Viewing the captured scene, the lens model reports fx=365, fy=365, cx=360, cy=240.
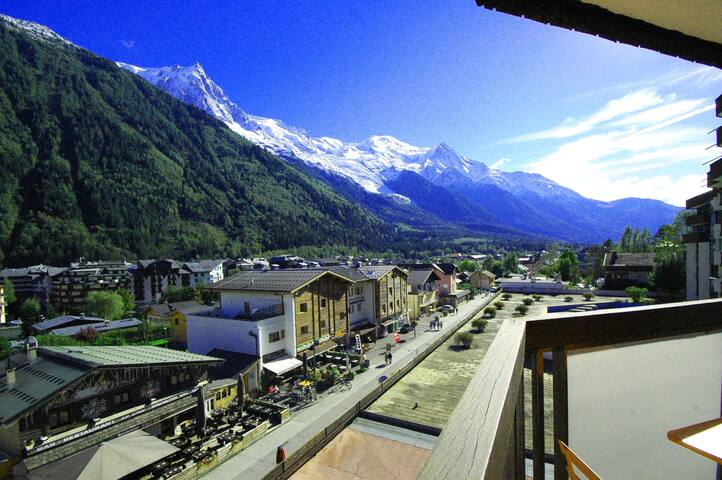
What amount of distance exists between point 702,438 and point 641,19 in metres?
1.87

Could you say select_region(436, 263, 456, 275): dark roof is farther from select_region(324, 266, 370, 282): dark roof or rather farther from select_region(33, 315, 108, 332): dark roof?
select_region(33, 315, 108, 332): dark roof

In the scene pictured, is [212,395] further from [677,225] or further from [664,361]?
[677,225]

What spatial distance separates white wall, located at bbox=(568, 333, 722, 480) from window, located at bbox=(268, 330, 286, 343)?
21.8 metres

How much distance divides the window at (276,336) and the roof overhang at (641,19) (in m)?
22.5

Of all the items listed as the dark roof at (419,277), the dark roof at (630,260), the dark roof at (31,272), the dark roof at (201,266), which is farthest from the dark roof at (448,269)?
the dark roof at (31,272)

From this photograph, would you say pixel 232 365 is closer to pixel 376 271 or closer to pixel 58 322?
pixel 376 271

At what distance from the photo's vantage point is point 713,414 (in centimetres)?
218

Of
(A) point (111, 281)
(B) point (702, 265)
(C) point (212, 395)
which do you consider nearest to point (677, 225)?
(B) point (702, 265)

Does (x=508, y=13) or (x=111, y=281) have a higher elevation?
(x=508, y=13)

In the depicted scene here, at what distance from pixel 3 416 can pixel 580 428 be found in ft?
50.8

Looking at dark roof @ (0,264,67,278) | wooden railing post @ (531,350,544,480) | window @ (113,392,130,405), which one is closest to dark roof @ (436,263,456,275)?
window @ (113,392,130,405)

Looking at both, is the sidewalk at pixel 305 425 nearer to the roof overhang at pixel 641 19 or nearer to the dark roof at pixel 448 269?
the roof overhang at pixel 641 19

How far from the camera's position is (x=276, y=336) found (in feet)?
74.3

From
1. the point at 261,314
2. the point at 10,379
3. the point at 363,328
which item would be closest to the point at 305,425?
the point at 261,314
